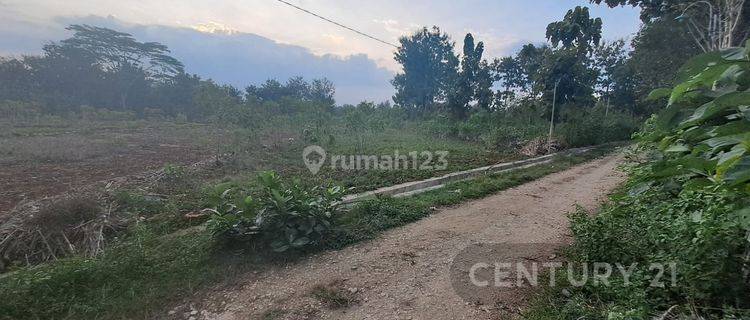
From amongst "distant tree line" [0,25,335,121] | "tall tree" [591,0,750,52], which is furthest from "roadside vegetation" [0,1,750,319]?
"distant tree line" [0,25,335,121]

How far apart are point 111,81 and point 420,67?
999 inches

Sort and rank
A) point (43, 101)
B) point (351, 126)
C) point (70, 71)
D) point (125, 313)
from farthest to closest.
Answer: point (70, 71) → point (43, 101) → point (351, 126) → point (125, 313)

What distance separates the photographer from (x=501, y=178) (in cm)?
648

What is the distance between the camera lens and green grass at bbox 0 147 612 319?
240 cm

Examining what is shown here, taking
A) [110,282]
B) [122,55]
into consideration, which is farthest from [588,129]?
[122,55]

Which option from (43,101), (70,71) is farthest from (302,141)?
(70,71)

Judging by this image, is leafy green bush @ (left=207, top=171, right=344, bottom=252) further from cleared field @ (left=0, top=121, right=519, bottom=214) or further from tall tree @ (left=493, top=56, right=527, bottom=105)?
tall tree @ (left=493, top=56, right=527, bottom=105)

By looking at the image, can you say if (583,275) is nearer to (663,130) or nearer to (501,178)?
(663,130)

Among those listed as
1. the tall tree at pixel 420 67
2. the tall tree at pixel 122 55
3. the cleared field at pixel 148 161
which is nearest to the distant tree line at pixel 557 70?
the tall tree at pixel 420 67

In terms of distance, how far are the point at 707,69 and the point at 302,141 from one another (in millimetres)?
10334

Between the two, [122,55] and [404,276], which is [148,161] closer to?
[404,276]

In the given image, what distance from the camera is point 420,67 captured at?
31.2 metres

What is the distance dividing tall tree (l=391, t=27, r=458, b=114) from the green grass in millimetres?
27995

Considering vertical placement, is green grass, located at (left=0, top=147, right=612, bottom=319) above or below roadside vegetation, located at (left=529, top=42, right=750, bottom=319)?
below
